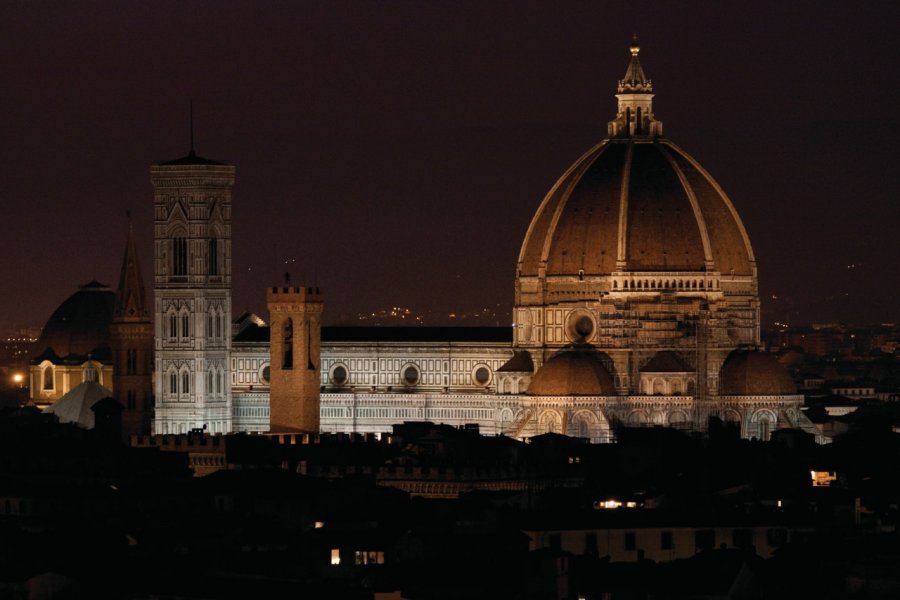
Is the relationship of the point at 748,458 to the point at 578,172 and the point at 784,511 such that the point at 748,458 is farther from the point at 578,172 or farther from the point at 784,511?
the point at 578,172

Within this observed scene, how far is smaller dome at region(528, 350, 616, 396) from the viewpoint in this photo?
15438 centimetres

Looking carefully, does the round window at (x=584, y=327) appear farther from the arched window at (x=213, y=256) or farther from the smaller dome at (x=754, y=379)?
the arched window at (x=213, y=256)

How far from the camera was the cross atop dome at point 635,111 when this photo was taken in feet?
537

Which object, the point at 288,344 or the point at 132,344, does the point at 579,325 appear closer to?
the point at 288,344

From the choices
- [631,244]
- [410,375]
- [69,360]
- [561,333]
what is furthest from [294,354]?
[69,360]

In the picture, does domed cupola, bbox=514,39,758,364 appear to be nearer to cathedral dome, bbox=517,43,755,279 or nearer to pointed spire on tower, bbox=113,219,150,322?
cathedral dome, bbox=517,43,755,279

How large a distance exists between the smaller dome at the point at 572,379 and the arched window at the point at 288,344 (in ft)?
34.4

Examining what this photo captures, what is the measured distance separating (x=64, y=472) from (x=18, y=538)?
32.1 meters

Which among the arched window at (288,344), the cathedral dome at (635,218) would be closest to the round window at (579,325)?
the cathedral dome at (635,218)

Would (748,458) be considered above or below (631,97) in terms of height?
below

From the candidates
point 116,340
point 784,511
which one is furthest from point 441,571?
point 116,340

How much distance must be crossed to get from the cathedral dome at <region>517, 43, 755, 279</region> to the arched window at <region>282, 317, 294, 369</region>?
9.39 meters

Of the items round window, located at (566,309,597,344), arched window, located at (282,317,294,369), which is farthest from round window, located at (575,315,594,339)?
arched window, located at (282,317,294,369)

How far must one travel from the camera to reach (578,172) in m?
162
